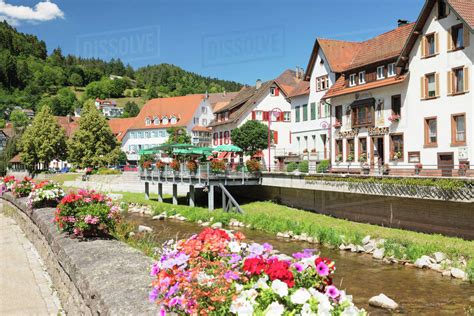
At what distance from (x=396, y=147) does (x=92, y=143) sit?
153ft

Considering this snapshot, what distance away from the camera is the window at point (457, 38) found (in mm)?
23375

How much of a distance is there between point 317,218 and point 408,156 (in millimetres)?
6633

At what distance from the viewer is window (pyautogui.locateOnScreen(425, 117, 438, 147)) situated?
2512 centimetres

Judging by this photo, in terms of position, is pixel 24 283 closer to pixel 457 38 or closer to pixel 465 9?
pixel 457 38

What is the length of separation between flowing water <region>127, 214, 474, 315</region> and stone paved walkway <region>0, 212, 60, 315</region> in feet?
11.2

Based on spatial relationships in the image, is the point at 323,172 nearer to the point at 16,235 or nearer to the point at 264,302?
the point at 16,235

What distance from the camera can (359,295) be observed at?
13.6 metres

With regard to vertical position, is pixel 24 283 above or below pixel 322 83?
below

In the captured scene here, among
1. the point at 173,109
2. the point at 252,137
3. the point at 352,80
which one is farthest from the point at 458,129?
the point at 173,109

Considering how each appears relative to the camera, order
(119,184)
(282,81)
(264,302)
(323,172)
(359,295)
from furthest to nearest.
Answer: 1. (282,81)
2. (119,184)
3. (323,172)
4. (359,295)
5. (264,302)

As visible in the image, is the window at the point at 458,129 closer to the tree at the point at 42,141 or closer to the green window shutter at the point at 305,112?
the green window shutter at the point at 305,112

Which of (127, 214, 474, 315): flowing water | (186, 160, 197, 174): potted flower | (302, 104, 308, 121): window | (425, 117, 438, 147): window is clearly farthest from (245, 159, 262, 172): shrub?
(127, 214, 474, 315): flowing water

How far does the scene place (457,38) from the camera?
77.8ft

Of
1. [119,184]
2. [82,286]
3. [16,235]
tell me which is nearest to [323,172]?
[16,235]
